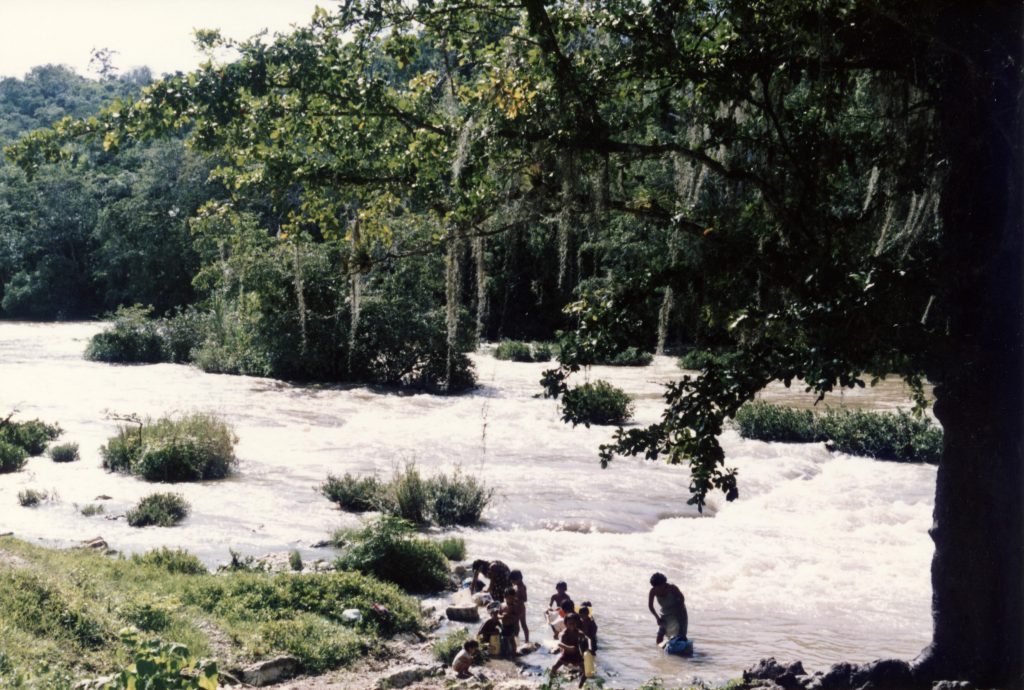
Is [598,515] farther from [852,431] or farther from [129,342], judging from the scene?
[129,342]

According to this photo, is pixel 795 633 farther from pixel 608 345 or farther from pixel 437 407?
pixel 437 407

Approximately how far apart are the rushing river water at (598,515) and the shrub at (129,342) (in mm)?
6875

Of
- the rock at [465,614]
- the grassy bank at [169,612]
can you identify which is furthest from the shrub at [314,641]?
the rock at [465,614]

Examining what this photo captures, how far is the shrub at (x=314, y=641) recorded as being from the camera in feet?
29.7

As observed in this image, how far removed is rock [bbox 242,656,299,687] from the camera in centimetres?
845

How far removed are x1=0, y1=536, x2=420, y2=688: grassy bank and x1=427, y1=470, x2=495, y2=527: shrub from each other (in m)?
4.04

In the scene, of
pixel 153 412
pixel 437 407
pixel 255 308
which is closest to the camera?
pixel 153 412

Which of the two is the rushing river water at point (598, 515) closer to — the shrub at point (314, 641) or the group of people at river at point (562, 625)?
the group of people at river at point (562, 625)

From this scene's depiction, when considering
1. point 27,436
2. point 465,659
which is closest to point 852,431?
Answer: point 465,659

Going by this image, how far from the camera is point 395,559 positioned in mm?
12234

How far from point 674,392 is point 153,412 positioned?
1978 cm

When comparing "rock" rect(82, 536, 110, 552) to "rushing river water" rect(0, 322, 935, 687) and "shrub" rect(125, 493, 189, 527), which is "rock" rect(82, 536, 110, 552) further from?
"shrub" rect(125, 493, 189, 527)

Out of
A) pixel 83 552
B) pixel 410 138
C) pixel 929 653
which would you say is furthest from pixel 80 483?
pixel 929 653

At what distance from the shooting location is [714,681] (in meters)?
9.66
